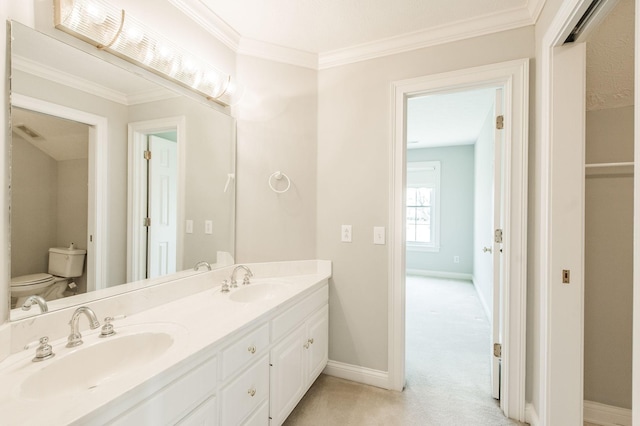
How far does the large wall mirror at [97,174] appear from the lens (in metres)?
1.08

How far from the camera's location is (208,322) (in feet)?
4.15

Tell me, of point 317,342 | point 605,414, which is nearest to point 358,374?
point 317,342

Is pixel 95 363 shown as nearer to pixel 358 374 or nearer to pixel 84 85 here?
pixel 84 85

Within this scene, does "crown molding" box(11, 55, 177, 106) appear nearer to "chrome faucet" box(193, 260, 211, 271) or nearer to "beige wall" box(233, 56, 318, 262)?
"beige wall" box(233, 56, 318, 262)

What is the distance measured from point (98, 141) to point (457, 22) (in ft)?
6.85

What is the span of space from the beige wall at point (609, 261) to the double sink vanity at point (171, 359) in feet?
5.50

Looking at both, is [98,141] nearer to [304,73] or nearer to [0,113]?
[0,113]

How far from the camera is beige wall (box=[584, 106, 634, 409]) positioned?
1650mm

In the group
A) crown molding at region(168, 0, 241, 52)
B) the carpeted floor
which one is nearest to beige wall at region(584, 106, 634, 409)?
the carpeted floor

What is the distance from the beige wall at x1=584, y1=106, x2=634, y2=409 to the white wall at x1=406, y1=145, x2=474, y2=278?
374cm

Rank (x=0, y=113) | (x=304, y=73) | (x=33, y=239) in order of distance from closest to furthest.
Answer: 1. (x=0, y=113)
2. (x=33, y=239)
3. (x=304, y=73)

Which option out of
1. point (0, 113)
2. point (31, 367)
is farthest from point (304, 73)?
point (31, 367)

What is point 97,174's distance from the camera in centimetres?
130

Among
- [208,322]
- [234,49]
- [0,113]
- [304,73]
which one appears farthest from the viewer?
[304,73]
